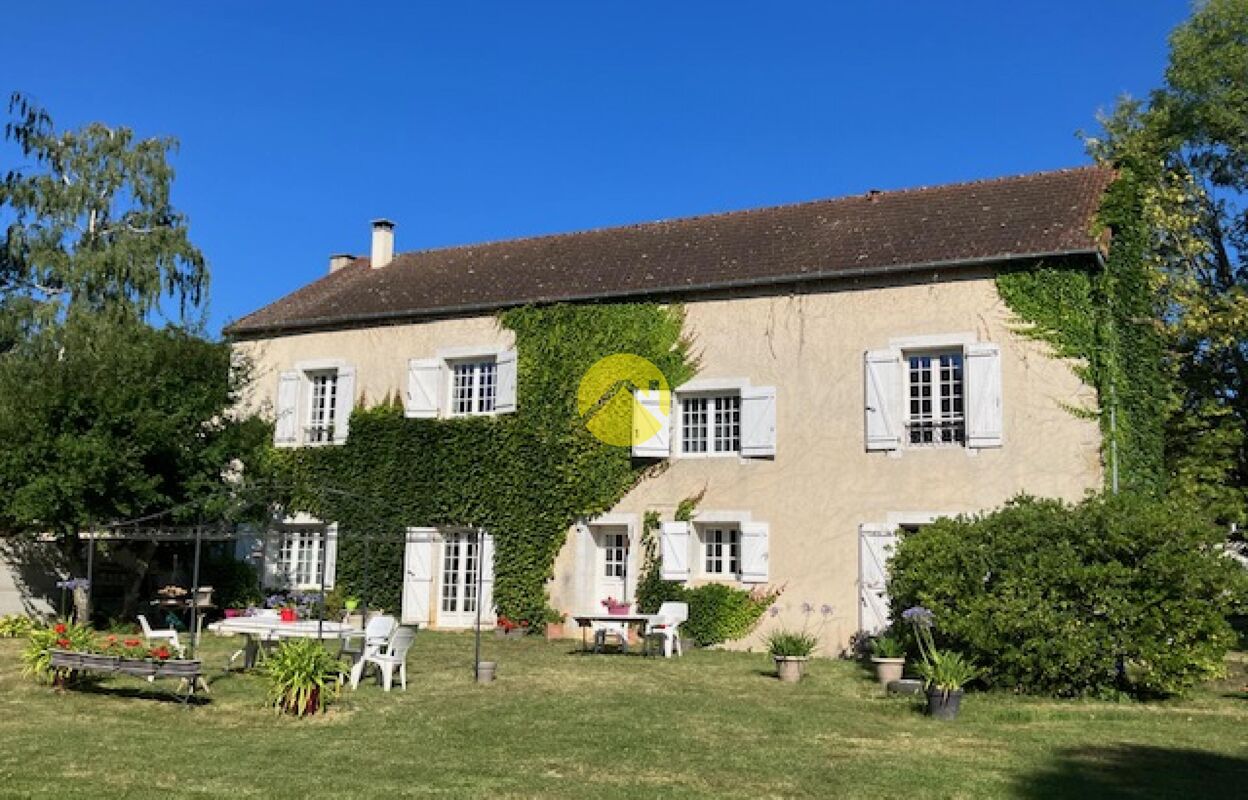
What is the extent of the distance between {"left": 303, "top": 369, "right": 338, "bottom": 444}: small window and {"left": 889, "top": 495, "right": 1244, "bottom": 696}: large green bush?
12.2m

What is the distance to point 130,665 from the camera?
9.93 m

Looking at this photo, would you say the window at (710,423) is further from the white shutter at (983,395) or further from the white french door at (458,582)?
the white french door at (458,582)

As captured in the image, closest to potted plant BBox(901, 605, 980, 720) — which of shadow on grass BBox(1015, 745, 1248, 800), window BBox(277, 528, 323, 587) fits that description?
shadow on grass BBox(1015, 745, 1248, 800)

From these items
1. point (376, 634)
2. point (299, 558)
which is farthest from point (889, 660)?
point (299, 558)

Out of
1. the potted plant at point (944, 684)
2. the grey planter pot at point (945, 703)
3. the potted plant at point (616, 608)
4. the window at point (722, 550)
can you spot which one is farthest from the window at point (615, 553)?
the grey planter pot at point (945, 703)

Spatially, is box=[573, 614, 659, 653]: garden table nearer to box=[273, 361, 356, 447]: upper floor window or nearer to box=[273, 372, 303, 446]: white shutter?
box=[273, 361, 356, 447]: upper floor window

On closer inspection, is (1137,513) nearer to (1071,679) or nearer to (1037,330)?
(1071,679)

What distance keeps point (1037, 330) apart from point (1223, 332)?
7014mm

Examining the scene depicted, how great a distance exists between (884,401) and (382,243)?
12.3m

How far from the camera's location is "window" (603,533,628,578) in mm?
17391

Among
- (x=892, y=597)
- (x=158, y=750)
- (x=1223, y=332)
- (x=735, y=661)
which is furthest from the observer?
(x=1223, y=332)

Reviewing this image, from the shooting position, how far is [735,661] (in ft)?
47.5

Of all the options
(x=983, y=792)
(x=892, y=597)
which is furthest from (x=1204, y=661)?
(x=983, y=792)

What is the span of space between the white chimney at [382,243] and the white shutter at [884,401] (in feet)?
38.7
